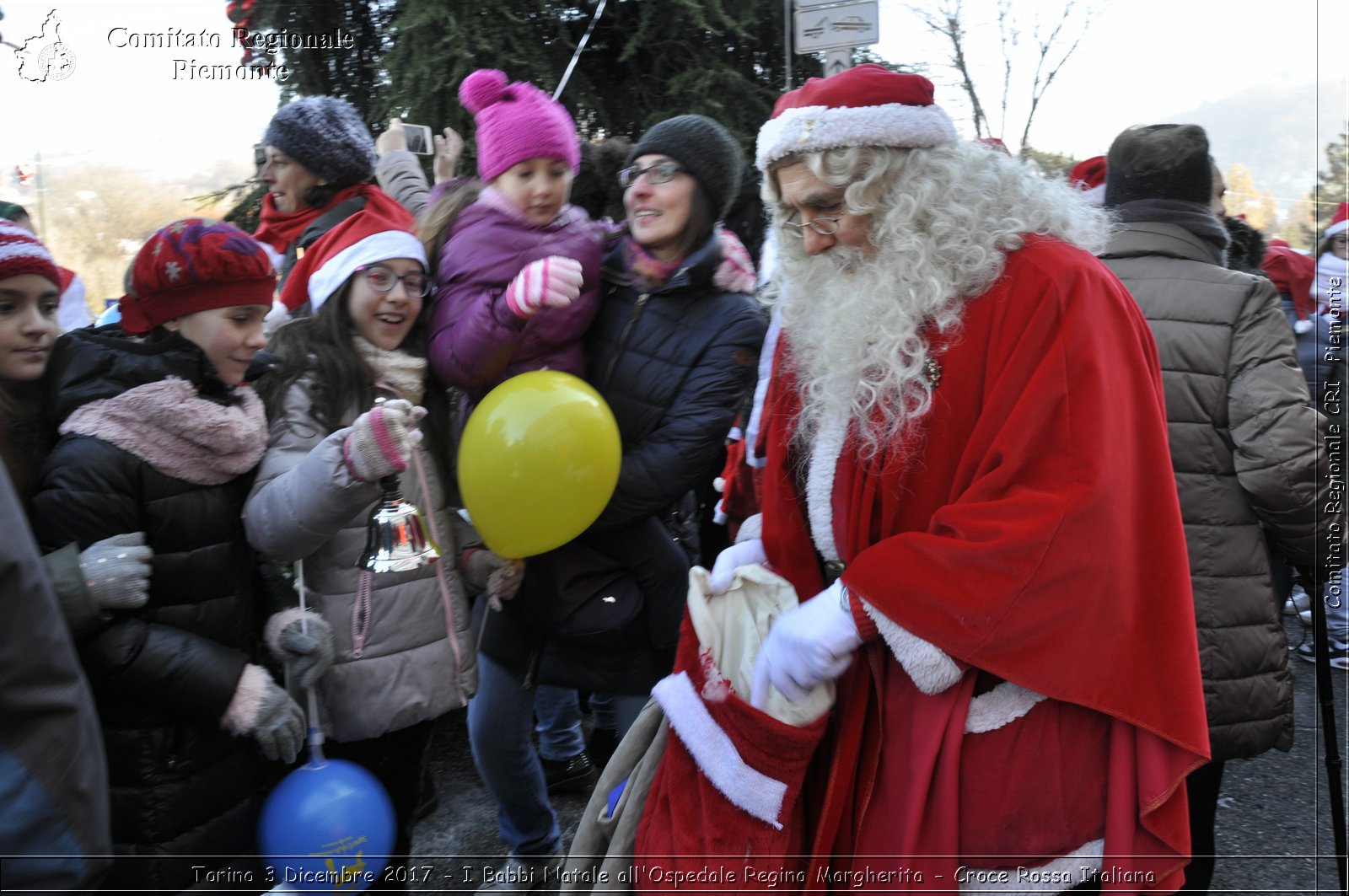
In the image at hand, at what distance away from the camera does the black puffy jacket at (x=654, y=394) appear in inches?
107

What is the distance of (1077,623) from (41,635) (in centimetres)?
154

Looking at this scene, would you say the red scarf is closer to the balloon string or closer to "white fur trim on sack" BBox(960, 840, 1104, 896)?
the balloon string

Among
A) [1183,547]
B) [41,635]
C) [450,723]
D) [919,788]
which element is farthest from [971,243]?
[450,723]

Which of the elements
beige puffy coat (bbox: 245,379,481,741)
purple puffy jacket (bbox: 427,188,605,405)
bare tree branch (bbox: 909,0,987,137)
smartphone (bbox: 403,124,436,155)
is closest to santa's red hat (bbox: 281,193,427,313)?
purple puffy jacket (bbox: 427,188,605,405)

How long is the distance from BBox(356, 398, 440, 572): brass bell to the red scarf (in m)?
1.10

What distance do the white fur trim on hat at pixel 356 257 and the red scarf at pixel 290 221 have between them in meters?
0.74

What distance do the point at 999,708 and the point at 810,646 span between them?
34 centimetres

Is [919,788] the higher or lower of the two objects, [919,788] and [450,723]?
the higher

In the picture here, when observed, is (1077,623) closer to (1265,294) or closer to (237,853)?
(1265,294)

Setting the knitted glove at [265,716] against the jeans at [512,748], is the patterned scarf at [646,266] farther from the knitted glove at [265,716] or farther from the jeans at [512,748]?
the knitted glove at [265,716]

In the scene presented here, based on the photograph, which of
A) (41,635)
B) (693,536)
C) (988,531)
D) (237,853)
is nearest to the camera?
(41,635)

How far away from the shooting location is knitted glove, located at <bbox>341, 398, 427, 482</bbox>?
216 cm

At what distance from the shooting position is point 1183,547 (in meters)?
1.76

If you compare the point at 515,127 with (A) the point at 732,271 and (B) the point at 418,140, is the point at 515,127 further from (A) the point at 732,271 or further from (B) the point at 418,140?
(B) the point at 418,140
